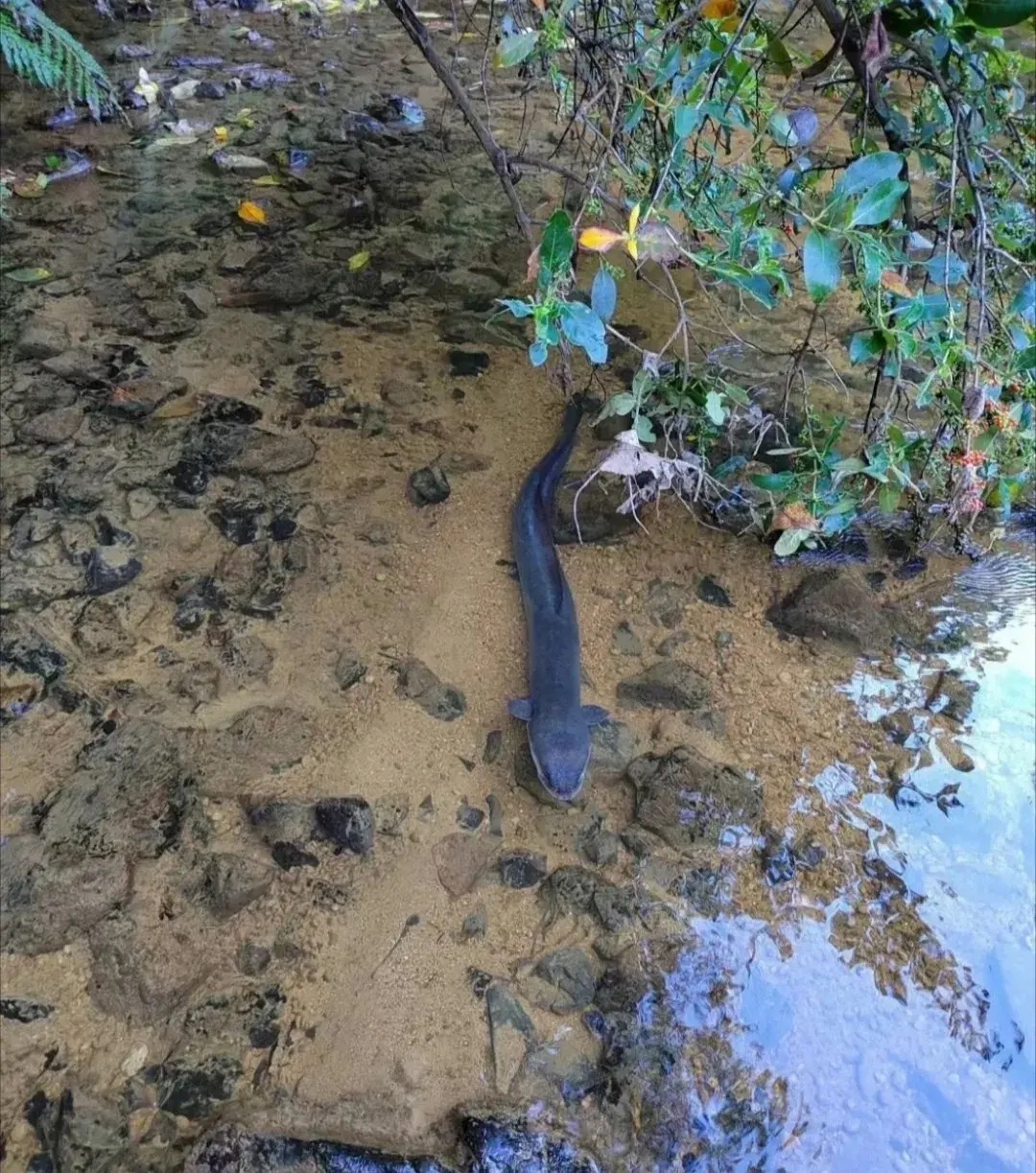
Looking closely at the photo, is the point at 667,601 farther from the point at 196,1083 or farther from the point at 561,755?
the point at 196,1083

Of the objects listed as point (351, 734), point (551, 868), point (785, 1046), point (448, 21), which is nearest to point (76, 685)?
point (351, 734)

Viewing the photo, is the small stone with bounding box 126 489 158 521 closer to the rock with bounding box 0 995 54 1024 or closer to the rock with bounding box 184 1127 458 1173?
the rock with bounding box 0 995 54 1024

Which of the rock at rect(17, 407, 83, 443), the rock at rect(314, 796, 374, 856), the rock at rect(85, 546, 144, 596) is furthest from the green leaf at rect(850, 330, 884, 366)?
the rock at rect(17, 407, 83, 443)

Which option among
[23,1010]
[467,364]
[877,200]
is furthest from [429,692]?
[877,200]

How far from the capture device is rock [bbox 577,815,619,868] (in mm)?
Answer: 2598

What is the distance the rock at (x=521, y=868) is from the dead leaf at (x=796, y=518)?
4.26 feet

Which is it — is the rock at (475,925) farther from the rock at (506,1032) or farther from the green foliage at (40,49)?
the green foliage at (40,49)

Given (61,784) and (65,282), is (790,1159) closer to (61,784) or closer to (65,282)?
(61,784)

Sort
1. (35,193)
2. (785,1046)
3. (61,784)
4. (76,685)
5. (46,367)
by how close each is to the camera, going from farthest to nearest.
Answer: (35,193)
(46,367)
(76,685)
(61,784)
(785,1046)

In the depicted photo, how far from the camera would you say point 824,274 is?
187 cm

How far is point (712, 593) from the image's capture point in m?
3.30

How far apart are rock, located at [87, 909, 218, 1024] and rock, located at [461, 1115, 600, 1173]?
31.0 inches

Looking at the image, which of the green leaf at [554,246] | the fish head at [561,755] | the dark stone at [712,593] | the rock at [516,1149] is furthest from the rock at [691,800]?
the green leaf at [554,246]

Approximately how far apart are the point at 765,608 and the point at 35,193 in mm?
4550
